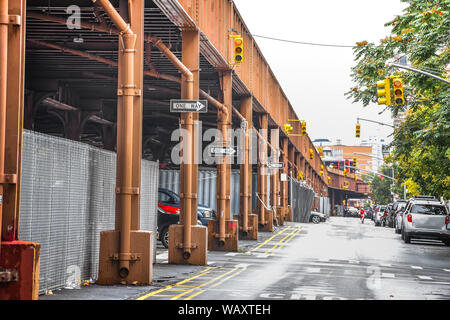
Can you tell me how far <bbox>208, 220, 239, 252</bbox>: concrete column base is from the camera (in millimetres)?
22297

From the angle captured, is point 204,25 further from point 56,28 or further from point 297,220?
point 297,220

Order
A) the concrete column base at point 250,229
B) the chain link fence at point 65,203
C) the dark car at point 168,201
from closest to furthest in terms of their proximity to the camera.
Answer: the chain link fence at point 65,203 < the dark car at point 168,201 < the concrete column base at point 250,229

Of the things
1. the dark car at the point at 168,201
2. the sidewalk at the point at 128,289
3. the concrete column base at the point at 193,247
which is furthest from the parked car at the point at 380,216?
the sidewalk at the point at 128,289

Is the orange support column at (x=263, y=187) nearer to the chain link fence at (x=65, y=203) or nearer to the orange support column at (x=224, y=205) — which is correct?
the orange support column at (x=224, y=205)

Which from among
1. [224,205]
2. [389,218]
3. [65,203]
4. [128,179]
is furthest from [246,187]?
[389,218]

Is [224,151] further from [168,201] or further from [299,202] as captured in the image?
[299,202]

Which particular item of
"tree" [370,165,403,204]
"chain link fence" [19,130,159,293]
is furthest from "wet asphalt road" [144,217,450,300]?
"tree" [370,165,403,204]

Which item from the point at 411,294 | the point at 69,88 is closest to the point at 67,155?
the point at 411,294

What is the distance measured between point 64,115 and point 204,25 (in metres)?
14.5

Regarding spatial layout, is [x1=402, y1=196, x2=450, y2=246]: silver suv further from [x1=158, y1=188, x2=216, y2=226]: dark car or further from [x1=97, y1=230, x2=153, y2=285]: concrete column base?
[x1=97, y1=230, x2=153, y2=285]: concrete column base

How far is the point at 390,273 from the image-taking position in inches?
655

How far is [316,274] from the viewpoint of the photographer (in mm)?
15602

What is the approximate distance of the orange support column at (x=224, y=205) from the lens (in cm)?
2216

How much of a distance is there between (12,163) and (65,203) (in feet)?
13.6
